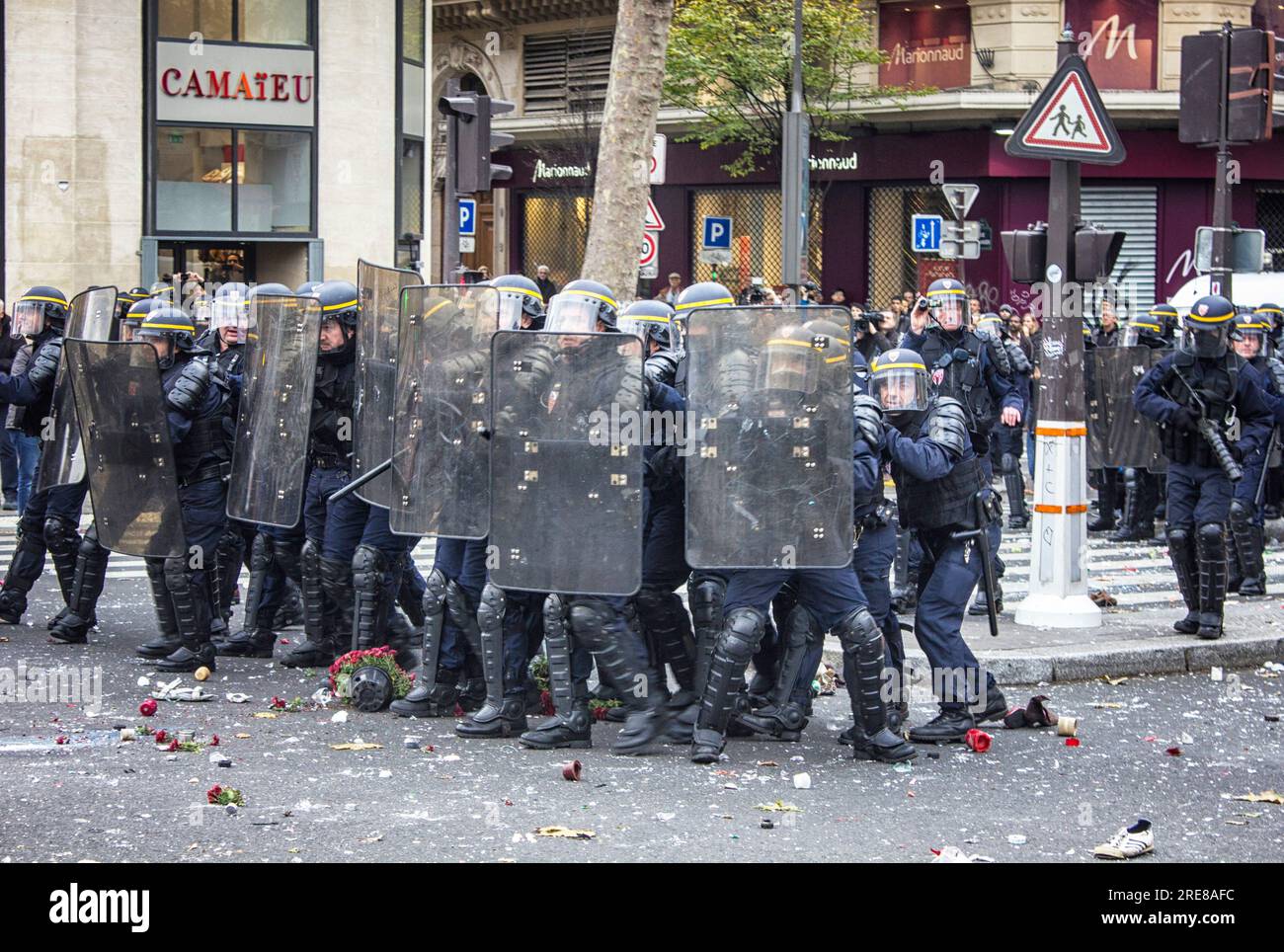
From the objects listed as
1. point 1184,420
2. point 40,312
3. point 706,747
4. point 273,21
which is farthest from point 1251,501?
point 273,21

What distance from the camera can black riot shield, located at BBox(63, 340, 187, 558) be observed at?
27.9ft

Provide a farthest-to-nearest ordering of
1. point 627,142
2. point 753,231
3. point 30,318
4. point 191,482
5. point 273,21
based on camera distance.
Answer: point 753,231 → point 273,21 → point 627,142 → point 30,318 → point 191,482

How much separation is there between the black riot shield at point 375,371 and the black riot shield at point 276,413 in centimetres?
33

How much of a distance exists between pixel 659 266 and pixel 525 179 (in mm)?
3420

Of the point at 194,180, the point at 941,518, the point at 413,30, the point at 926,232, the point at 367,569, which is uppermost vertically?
the point at 413,30

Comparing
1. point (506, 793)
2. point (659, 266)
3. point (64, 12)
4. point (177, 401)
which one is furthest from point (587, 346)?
point (659, 266)

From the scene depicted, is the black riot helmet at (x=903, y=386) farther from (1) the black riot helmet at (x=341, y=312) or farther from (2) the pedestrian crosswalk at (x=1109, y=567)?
(2) the pedestrian crosswalk at (x=1109, y=567)

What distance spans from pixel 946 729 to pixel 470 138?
6.86m

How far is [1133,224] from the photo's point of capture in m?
27.6

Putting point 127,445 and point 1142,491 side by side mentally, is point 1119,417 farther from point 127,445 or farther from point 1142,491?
point 127,445

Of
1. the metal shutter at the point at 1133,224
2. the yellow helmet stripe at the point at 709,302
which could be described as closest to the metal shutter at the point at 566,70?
the metal shutter at the point at 1133,224

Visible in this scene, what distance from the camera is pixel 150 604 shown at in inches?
415

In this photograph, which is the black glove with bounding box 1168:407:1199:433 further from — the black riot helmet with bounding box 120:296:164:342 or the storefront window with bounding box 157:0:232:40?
the storefront window with bounding box 157:0:232:40

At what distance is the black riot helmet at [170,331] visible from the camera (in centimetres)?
874
